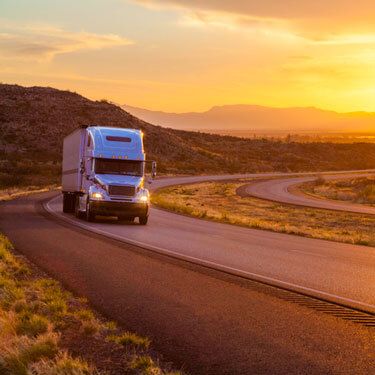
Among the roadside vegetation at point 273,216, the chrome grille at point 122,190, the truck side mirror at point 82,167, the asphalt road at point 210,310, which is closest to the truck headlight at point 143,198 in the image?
the chrome grille at point 122,190

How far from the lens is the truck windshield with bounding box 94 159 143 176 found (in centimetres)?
2478

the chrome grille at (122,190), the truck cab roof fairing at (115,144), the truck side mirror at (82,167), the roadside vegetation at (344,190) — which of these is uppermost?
the truck cab roof fairing at (115,144)

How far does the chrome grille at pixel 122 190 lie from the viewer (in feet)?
79.6

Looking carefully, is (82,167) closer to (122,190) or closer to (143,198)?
(122,190)

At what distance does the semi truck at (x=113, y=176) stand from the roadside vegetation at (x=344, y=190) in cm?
3445

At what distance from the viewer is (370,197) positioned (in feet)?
188

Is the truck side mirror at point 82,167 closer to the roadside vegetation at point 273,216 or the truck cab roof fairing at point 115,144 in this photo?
the truck cab roof fairing at point 115,144

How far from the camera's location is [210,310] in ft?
31.0

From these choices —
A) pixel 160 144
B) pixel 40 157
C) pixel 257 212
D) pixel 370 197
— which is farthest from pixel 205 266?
pixel 160 144

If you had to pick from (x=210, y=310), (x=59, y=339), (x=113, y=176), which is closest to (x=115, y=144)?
(x=113, y=176)

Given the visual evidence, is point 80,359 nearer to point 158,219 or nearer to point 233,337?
point 233,337

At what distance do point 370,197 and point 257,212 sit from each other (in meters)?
19.7

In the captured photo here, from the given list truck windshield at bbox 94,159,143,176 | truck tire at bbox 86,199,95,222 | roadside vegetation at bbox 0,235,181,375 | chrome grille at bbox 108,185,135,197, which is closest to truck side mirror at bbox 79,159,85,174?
truck windshield at bbox 94,159,143,176

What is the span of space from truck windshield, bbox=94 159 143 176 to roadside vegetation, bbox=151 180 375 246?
17.2ft
